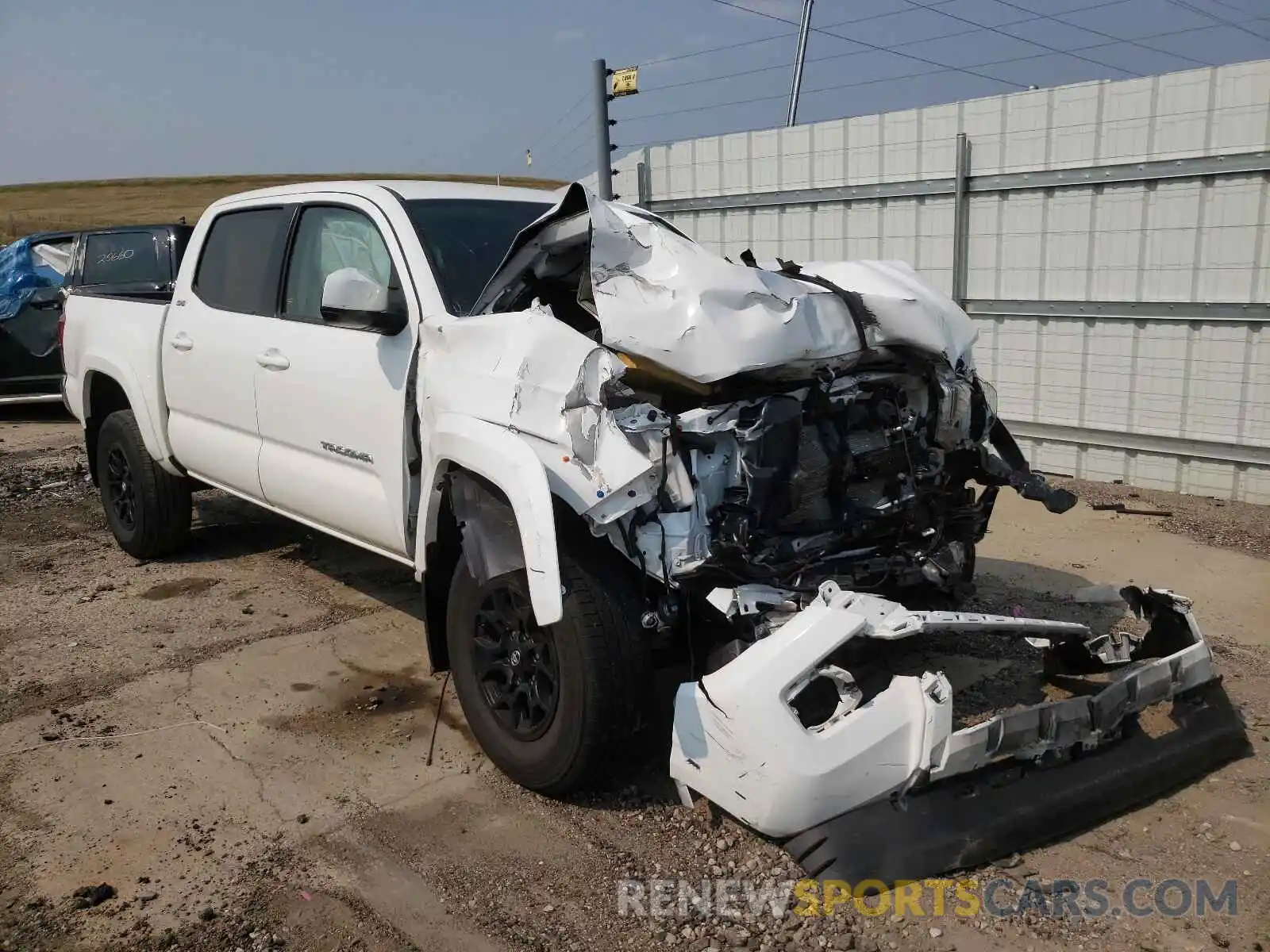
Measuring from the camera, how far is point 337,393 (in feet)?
14.1

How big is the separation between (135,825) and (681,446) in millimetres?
2160

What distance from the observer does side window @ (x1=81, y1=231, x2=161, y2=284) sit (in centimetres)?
1061

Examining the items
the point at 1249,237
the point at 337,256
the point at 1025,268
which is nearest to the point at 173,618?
the point at 337,256

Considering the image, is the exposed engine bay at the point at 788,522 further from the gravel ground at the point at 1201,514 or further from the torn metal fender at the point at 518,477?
the gravel ground at the point at 1201,514

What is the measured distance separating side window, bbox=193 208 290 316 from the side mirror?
112 centimetres

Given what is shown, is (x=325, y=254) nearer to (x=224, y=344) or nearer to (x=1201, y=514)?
(x=224, y=344)


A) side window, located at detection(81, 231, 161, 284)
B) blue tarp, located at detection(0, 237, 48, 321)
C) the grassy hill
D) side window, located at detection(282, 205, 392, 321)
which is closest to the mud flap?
side window, located at detection(282, 205, 392, 321)

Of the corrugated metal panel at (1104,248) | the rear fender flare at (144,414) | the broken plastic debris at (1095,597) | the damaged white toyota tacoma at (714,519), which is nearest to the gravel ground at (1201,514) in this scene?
the corrugated metal panel at (1104,248)

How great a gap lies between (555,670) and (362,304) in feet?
5.13

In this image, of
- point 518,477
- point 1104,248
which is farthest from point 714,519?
point 1104,248

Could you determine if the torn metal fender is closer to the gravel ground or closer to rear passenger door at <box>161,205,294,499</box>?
rear passenger door at <box>161,205,294,499</box>

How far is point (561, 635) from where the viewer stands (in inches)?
126

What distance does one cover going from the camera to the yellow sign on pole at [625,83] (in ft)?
30.3

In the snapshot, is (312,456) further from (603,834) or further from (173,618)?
(603,834)
